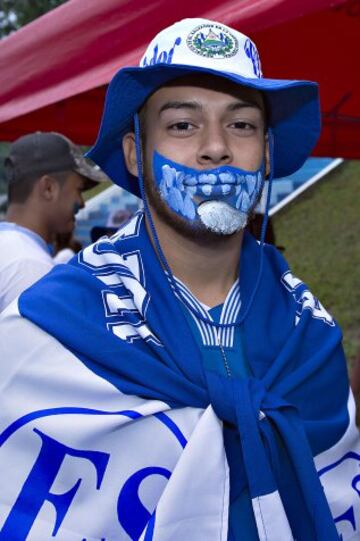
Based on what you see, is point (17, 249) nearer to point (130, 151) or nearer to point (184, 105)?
point (130, 151)

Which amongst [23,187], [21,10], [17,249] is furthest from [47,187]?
[21,10]

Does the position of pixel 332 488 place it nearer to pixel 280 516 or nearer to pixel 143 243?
pixel 280 516

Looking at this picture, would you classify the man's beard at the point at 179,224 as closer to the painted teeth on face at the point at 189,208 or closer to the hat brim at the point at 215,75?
the painted teeth on face at the point at 189,208

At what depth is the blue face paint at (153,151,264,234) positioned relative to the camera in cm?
222

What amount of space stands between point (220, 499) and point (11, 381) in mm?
574

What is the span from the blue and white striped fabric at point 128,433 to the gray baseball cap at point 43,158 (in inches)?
98.7

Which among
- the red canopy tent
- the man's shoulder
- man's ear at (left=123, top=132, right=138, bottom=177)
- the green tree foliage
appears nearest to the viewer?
man's ear at (left=123, top=132, right=138, bottom=177)

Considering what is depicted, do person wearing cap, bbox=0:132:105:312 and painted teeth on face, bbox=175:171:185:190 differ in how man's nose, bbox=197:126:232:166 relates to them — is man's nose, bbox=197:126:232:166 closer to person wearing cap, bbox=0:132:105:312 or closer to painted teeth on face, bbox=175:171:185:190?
painted teeth on face, bbox=175:171:185:190

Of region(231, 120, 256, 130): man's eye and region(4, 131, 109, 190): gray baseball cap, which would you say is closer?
region(231, 120, 256, 130): man's eye

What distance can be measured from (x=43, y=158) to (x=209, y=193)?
8.46ft

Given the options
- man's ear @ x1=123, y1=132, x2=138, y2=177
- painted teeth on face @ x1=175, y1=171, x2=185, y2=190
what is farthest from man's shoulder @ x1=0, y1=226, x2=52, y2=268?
painted teeth on face @ x1=175, y1=171, x2=185, y2=190

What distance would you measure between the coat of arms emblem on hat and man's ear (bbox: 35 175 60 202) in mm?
2410

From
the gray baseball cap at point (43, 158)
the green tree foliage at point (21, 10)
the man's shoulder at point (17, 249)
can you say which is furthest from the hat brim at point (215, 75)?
the green tree foliage at point (21, 10)

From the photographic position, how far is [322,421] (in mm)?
2305
